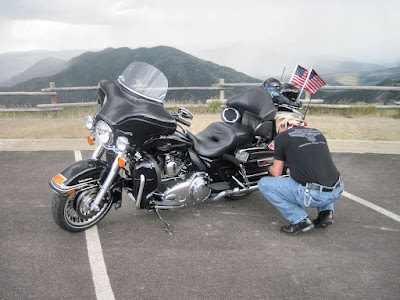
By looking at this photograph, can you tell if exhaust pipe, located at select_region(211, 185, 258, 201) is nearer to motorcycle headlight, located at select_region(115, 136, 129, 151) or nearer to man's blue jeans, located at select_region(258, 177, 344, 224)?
man's blue jeans, located at select_region(258, 177, 344, 224)

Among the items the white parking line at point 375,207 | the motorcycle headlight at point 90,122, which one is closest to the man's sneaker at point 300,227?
the white parking line at point 375,207

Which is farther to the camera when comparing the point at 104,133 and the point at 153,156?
the point at 153,156

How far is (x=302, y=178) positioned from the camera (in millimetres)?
3625

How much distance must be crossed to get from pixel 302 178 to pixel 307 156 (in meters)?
0.24

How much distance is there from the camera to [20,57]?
2219 cm

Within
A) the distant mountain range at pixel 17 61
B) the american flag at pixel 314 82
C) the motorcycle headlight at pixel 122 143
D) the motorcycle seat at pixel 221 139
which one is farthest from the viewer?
the distant mountain range at pixel 17 61

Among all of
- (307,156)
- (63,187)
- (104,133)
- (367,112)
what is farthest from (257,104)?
(367,112)

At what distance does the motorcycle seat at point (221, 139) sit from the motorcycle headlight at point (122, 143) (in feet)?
2.97

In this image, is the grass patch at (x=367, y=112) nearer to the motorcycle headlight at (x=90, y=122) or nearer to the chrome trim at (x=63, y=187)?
the motorcycle headlight at (x=90, y=122)

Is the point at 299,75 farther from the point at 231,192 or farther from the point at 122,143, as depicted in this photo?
the point at 122,143

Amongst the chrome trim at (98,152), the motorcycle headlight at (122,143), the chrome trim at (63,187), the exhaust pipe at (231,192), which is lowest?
the exhaust pipe at (231,192)

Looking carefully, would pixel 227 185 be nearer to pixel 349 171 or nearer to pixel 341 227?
pixel 341 227

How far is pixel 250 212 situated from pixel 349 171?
8.27 feet

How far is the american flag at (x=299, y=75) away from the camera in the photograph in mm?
5367
